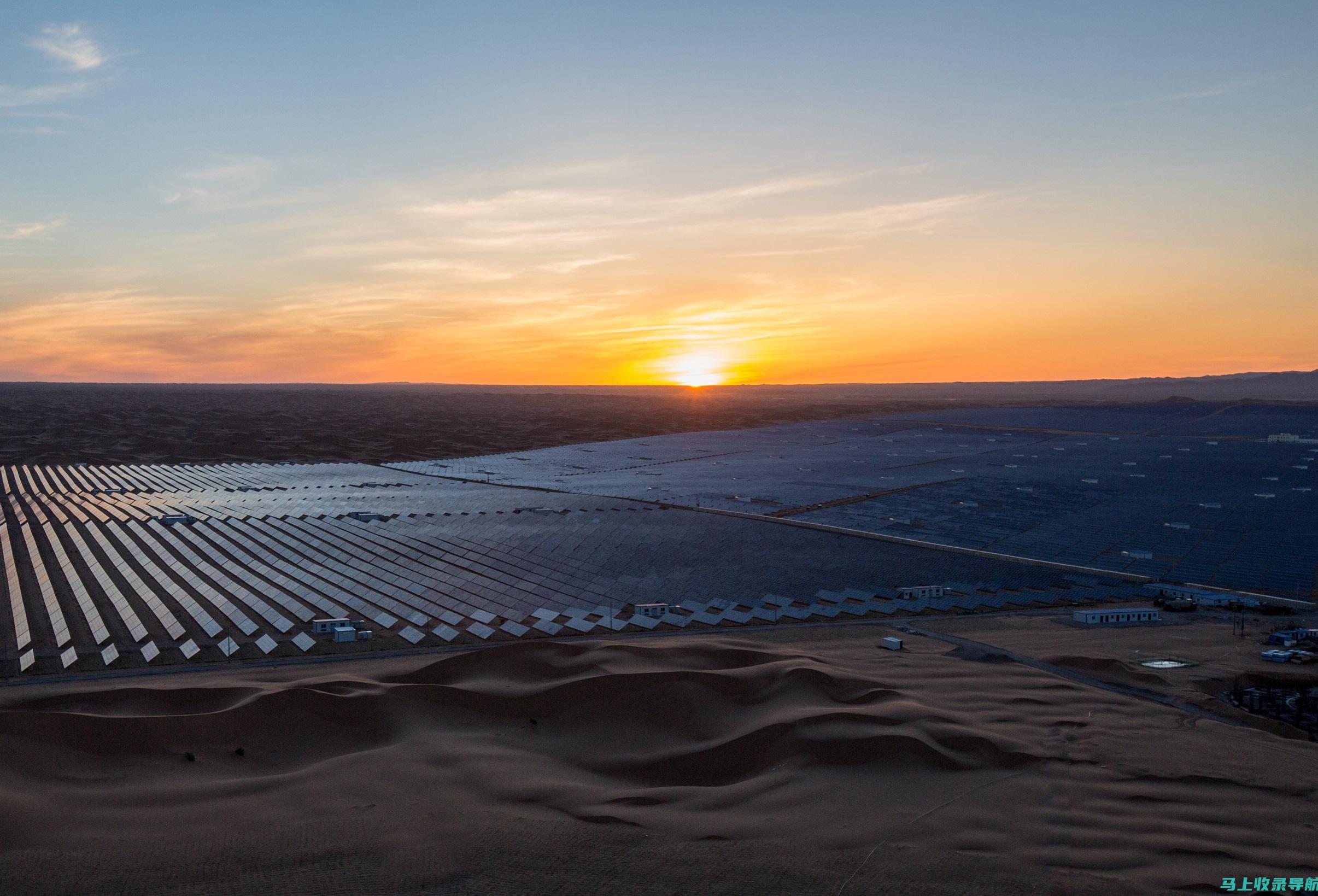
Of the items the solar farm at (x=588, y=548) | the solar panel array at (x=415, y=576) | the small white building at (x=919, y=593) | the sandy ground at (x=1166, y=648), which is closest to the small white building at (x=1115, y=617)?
the sandy ground at (x=1166, y=648)

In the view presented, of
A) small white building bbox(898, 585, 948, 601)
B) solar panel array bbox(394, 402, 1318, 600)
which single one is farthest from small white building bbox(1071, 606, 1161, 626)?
solar panel array bbox(394, 402, 1318, 600)

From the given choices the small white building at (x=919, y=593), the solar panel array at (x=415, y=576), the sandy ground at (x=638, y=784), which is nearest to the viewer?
the sandy ground at (x=638, y=784)

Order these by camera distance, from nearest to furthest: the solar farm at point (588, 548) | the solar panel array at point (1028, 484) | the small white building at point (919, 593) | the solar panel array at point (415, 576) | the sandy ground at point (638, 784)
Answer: the sandy ground at point (638, 784) → the solar panel array at point (415, 576) → the solar farm at point (588, 548) → the small white building at point (919, 593) → the solar panel array at point (1028, 484)

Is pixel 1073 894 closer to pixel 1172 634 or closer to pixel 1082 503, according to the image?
pixel 1172 634

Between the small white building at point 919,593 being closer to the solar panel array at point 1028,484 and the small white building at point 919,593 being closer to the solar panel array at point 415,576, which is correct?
the solar panel array at point 415,576

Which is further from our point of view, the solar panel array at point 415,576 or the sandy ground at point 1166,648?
the solar panel array at point 415,576

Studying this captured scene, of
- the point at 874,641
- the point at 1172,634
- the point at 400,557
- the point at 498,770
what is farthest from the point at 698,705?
the point at 400,557

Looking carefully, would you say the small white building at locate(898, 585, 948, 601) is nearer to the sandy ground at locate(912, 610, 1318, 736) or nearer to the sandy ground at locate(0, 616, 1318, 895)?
the sandy ground at locate(912, 610, 1318, 736)
